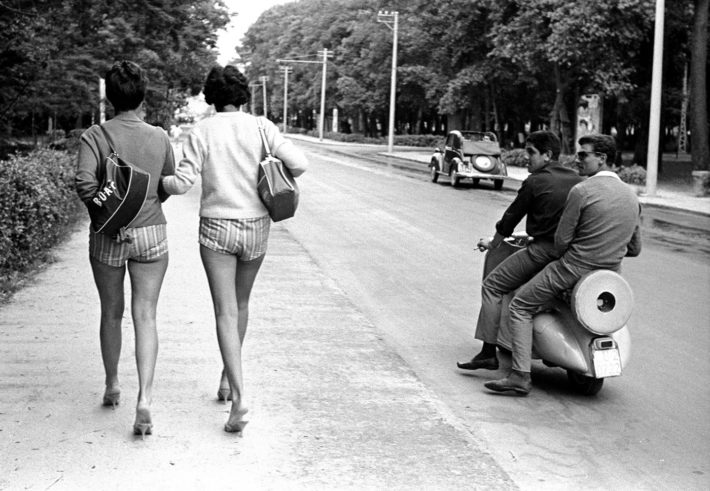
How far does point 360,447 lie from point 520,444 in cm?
96

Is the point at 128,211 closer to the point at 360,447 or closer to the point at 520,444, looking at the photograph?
the point at 360,447

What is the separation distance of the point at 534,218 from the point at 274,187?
2.33m

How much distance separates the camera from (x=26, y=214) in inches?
414

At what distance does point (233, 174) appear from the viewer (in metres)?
5.27

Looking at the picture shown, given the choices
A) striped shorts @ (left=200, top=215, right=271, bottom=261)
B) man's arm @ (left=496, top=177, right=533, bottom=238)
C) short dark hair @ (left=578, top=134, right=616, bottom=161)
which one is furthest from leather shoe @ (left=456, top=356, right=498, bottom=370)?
striped shorts @ (left=200, top=215, right=271, bottom=261)

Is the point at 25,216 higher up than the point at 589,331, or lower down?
higher up

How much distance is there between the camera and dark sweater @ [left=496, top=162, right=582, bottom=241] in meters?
6.74

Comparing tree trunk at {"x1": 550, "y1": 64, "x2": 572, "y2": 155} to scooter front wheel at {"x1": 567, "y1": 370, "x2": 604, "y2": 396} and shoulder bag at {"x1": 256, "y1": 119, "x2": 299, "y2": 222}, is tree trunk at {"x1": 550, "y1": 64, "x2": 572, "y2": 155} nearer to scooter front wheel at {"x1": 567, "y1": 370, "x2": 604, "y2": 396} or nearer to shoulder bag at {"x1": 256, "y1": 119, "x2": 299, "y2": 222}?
scooter front wheel at {"x1": 567, "y1": 370, "x2": 604, "y2": 396}

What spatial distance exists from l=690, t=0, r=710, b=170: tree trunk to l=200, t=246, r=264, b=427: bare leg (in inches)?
1161

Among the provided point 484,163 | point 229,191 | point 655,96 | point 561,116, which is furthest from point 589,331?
point 561,116

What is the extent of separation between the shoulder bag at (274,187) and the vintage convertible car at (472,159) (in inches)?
934

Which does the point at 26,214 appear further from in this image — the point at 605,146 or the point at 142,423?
the point at 605,146

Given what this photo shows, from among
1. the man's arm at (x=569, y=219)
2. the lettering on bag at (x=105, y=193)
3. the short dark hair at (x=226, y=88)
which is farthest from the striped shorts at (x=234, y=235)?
the man's arm at (x=569, y=219)

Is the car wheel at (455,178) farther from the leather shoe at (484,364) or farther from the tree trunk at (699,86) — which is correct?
the leather shoe at (484,364)
